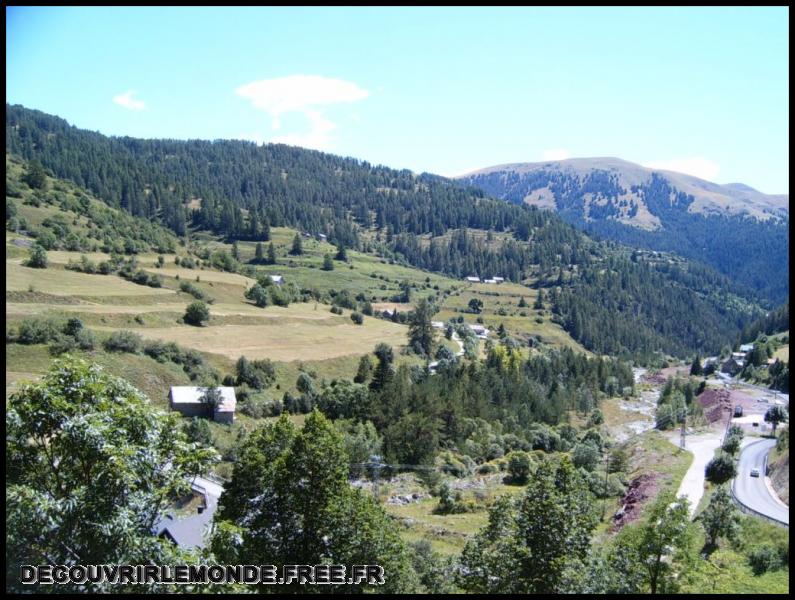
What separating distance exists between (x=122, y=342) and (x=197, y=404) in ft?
40.3

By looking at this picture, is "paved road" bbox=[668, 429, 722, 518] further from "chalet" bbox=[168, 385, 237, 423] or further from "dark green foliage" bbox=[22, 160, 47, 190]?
"dark green foliage" bbox=[22, 160, 47, 190]

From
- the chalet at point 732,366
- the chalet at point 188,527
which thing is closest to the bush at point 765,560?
the chalet at point 188,527

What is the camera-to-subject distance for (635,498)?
48.4 m

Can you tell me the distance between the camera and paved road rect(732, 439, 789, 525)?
39.7m

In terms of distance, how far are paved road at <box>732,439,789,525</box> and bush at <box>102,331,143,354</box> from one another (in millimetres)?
58267

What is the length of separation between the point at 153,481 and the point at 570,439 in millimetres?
64290

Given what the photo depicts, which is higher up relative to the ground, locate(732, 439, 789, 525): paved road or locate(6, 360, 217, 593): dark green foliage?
locate(6, 360, 217, 593): dark green foliage

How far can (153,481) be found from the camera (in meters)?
14.6

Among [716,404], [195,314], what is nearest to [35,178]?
[195,314]

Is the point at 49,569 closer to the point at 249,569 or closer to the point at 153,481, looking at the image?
the point at 153,481

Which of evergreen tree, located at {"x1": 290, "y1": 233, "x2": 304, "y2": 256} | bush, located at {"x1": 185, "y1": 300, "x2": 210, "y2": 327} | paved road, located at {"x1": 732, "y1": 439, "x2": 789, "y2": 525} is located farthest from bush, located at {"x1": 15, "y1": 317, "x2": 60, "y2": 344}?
evergreen tree, located at {"x1": 290, "y1": 233, "x2": 304, "y2": 256}

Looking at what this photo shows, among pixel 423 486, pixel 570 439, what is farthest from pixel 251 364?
pixel 570 439

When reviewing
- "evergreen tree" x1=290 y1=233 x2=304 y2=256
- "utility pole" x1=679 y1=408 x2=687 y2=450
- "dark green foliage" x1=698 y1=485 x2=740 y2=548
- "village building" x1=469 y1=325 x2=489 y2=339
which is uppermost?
"evergreen tree" x1=290 y1=233 x2=304 y2=256

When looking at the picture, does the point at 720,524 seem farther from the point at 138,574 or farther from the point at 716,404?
the point at 716,404
